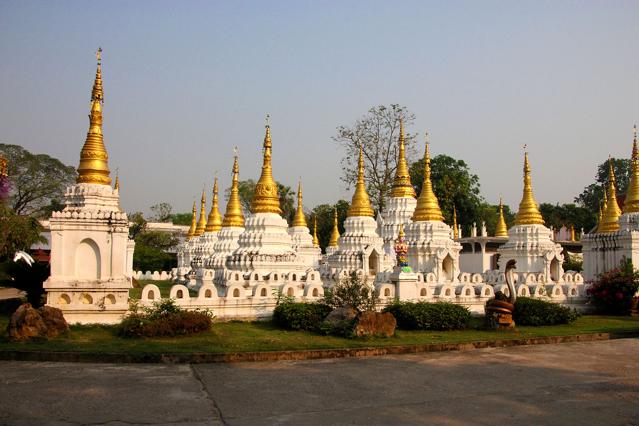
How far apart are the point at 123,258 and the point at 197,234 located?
32.0 meters

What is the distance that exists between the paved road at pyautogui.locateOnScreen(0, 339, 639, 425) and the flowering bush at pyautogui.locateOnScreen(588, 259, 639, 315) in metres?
8.73

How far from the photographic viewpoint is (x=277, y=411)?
802cm

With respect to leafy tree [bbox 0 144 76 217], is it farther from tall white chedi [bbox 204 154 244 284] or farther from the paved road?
the paved road

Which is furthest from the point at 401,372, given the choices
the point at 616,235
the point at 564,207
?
the point at 564,207

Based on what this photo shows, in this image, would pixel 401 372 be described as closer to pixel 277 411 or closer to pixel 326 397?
pixel 326 397

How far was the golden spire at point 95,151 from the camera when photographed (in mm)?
16641

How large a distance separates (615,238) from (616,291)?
3.62 metres

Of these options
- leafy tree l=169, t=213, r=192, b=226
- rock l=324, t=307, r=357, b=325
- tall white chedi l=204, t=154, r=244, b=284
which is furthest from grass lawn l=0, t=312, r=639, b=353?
leafy tree l=169, t=213, r=192, b=226

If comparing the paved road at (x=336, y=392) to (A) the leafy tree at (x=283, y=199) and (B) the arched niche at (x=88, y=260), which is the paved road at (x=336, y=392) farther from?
(A) the leafy tree at (x=283, y=199)

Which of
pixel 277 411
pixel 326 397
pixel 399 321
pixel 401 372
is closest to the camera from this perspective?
pixel 277 411

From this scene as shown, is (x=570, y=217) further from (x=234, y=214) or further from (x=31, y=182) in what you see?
(x=31, y=182)

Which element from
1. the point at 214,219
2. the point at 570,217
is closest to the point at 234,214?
the point at 214,219

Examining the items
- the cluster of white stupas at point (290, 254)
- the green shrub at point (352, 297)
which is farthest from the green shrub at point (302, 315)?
the cluster of white stupas at point (290, 254)

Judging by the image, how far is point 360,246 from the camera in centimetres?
2928
